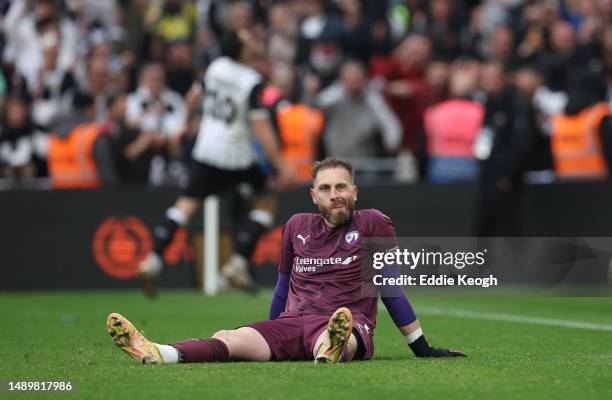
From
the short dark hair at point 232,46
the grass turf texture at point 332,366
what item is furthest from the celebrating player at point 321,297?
the short dark hair at point 232,46

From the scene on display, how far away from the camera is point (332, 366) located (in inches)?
283

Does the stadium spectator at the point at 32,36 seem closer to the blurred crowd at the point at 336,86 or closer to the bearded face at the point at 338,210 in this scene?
the blurred crowd at the point at 336,86

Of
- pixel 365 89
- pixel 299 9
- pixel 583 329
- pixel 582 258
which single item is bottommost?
pixel 583 329

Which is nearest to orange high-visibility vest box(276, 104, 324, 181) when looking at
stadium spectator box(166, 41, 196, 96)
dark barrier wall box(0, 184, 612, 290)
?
dark barrier wall box(0, 184, 612, 290)

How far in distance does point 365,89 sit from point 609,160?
3176mm

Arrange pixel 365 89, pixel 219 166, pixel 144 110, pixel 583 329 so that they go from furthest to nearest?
pixel 144 110
pixel 365 89
pixel 219 166
pixel 583 329

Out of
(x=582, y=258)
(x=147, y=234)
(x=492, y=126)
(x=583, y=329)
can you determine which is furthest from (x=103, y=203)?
(x=582, y=258)

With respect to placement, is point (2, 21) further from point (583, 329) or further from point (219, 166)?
point (583, 329)

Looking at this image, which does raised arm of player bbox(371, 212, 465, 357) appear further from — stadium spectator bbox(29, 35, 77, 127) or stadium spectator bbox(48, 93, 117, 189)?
stadium spectator bbox(29, 35, 77, 127)

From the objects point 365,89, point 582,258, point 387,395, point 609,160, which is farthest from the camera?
point 365,89

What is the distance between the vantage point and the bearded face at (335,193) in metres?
7.43

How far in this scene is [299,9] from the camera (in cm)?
2008

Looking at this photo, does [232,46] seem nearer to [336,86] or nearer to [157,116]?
[336,86]

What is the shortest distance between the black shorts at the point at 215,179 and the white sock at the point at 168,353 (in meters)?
6.83
